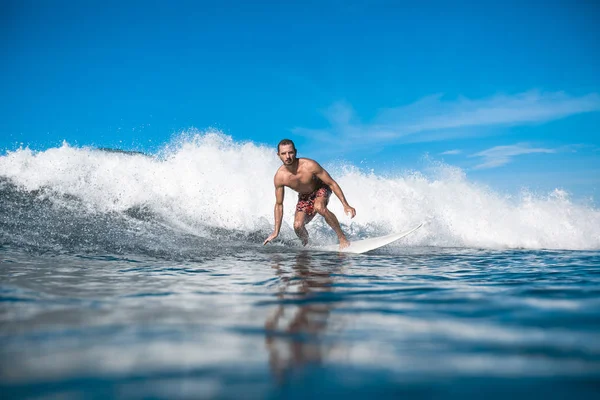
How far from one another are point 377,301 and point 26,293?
2185mm

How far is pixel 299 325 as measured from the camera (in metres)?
1.83

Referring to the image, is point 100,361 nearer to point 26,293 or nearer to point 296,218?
point 26,293

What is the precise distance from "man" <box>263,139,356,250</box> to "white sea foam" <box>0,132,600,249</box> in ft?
9.92

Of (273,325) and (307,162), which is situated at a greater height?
(307,162)

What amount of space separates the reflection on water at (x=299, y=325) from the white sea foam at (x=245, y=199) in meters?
7.06

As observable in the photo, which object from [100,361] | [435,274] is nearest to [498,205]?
[435,274]

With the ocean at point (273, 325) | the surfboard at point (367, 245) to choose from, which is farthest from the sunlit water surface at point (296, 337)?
the surfboard at point (367, 245)

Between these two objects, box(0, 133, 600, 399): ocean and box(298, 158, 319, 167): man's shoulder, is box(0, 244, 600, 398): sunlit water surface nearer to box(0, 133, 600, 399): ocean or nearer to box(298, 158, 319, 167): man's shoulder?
box(0, 133, 600, 399): ocean

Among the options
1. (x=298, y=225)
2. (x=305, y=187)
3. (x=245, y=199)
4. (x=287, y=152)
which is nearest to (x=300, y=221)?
(x=298, y=225)

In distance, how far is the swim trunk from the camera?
24.6 ft

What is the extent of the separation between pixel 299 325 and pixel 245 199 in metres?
10.9

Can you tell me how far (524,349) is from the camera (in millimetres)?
1461

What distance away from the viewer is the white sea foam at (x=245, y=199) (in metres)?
10.0

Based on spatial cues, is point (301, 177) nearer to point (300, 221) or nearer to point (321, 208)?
point (321, 208)
